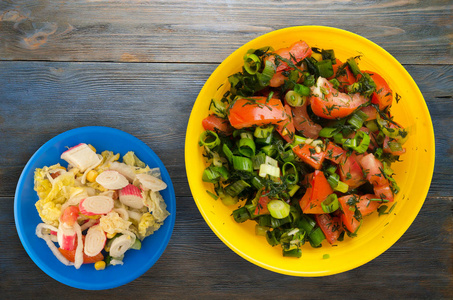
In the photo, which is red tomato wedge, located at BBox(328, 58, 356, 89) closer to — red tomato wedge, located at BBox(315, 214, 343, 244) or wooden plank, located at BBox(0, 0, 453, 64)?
wooden plank, located at BBox(0, 0, 453, 64)

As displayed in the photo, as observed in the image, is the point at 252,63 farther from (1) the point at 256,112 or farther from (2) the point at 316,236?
(2) the point at 316,236

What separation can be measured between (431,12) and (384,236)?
118cm

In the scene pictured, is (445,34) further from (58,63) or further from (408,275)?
(58,63)

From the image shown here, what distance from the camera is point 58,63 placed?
1.77 meters

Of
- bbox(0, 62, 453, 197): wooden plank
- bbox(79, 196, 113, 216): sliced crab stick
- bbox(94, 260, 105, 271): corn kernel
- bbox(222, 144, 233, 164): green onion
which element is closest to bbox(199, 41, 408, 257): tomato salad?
bbox(222, 144, 233, 164): green onion

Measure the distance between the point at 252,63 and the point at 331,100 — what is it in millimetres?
350

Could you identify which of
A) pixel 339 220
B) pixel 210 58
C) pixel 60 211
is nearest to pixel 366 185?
pixel 339 220

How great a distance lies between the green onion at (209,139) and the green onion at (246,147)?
98 millimetres

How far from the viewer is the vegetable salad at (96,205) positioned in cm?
156

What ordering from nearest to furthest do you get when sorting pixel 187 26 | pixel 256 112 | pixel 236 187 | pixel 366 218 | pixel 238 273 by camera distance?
pixel 256 112 → pixel 236 187 → pixel 366 218 → pixel 187 26 → pixel 238 273

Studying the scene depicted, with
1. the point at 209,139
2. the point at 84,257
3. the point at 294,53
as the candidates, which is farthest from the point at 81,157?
the point at 294,53

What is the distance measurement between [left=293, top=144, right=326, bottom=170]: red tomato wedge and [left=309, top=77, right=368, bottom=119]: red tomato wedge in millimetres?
159

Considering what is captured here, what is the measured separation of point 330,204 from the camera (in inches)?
52.2

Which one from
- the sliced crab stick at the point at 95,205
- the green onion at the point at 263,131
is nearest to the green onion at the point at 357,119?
the green onion at the point at 263,131
